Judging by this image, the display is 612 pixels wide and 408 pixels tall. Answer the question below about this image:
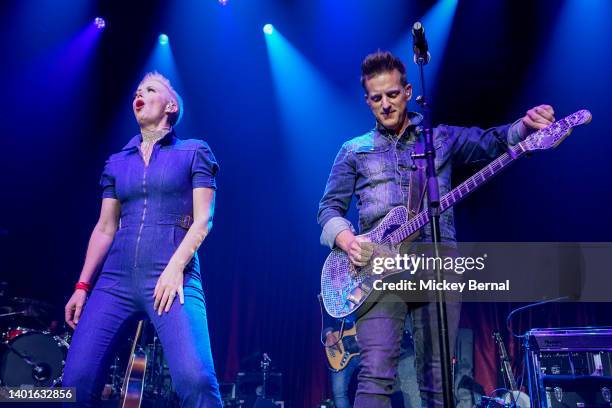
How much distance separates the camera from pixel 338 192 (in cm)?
352

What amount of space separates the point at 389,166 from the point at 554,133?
913 mm

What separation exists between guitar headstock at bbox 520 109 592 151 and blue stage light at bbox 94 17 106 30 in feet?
25.8

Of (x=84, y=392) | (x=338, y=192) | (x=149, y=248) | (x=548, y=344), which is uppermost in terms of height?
(x=338, y=192)

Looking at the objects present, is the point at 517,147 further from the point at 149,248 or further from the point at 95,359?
the point at 95,359

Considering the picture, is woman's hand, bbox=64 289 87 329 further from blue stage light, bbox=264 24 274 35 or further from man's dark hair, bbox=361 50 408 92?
blue stage light, bbox=264 24 274 35

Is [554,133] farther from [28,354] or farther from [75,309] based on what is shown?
[28,354]

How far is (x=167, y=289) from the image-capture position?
2875 mm

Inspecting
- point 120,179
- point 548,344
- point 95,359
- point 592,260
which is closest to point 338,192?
point 120,179

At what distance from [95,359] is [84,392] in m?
0.16

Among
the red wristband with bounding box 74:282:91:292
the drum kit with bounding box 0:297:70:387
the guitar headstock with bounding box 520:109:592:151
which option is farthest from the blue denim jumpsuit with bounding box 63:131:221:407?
the drum kit with bounding box 0:297:70:387

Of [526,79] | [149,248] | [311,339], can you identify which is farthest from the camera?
[311,339]

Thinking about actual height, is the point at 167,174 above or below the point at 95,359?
above

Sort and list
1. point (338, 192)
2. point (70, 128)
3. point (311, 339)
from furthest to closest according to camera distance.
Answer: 1. point (311, 339)
2. point (70, 128)
3. point (338, 192)

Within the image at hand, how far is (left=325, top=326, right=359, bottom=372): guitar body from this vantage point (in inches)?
304
